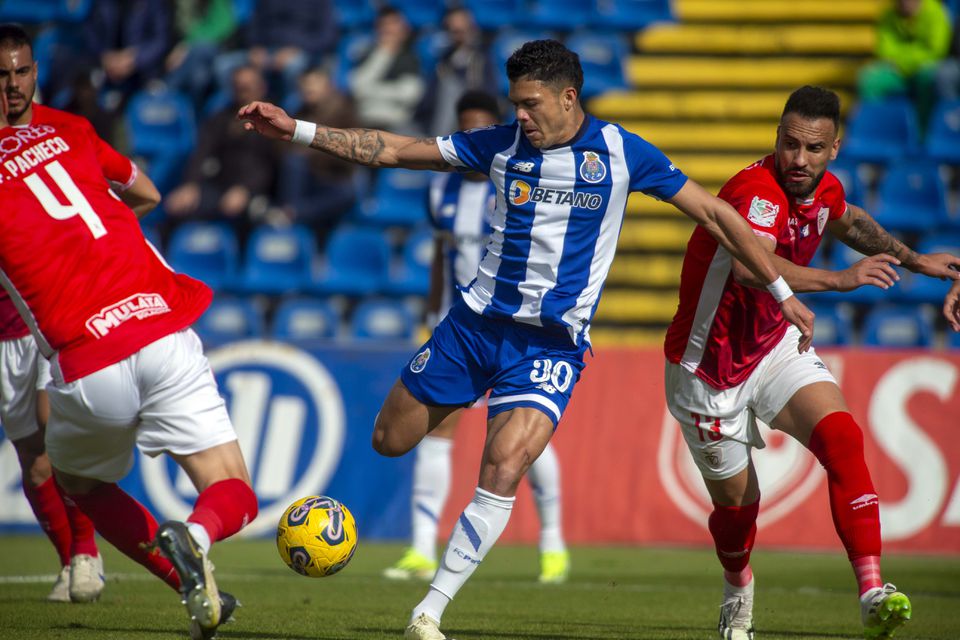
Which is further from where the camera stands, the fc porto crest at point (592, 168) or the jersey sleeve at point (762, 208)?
the jersey sleeve at point (762, 208)

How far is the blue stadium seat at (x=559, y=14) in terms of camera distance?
16.3 metres

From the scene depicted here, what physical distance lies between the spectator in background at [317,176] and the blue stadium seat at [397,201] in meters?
0.35

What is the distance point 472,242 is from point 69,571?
336cm

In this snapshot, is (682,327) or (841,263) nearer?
(682,327)

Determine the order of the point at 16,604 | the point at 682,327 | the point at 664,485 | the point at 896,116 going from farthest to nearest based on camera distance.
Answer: the point at 896,116 < the point at 664,485 < the point at 16,604 < the point at 682,327

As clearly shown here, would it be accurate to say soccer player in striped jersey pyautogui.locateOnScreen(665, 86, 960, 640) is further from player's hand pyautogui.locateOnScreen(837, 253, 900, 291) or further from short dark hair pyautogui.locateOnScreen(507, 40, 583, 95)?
short dark hair pyautogui.locateOnScreen(507, 40, 583, 95)

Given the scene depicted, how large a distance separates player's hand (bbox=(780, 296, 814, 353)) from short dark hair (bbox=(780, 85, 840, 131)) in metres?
0.93

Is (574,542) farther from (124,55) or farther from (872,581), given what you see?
(124,55)

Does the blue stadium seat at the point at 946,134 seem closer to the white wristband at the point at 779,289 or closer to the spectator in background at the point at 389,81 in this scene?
the spectator in background at the point at 389,81

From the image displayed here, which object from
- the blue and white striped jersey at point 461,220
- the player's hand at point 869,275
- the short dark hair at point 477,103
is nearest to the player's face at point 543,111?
the player's hand at point 869,275

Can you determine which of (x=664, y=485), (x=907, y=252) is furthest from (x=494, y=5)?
(x=907, y=252)

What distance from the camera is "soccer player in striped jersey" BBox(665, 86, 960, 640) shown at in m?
5.95

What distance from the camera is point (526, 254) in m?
5.96

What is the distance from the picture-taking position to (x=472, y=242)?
29.3ft
